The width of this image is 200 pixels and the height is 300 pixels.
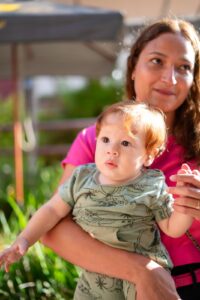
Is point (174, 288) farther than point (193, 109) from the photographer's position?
No

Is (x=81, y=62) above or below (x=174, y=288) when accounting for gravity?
below

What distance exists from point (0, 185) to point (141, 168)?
4860mm

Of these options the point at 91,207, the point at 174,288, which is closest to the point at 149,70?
the point at 91,207

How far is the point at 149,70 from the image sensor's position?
9.00 ft

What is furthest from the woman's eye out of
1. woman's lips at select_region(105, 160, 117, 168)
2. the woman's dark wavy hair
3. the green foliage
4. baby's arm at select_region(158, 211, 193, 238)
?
the green foliage

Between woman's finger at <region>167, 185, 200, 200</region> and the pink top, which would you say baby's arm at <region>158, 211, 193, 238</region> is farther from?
the pink top

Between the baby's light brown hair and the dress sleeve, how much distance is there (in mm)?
309

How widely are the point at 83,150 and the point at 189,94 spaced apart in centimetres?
54

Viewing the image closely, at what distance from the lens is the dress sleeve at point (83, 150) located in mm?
2768

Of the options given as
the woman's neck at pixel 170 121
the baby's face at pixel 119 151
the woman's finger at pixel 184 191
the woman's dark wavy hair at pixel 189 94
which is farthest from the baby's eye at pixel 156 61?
the woman's finger at pixel 184 191

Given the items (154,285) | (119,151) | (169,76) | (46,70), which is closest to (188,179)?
(119,151)

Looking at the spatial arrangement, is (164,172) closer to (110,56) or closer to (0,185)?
(0,185)

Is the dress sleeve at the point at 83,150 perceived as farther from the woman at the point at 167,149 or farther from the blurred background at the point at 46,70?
the blurred background at the point at 46,70

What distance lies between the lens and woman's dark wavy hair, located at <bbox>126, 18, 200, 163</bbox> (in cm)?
273
